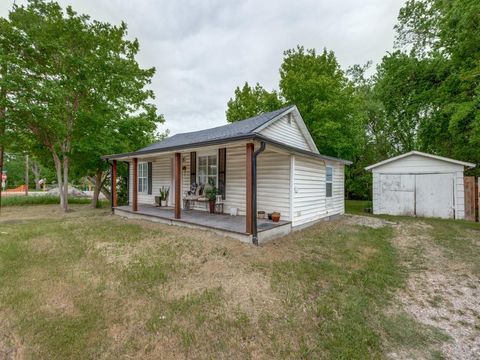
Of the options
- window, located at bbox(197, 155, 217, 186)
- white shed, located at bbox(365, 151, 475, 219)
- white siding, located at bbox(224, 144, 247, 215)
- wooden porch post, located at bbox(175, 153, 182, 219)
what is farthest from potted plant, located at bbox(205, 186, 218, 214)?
white shed, located at bbox(365, 151, 475, 219)

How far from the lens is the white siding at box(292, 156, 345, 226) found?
6.70m

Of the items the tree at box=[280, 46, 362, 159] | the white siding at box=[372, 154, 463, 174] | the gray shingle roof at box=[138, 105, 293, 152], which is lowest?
the white siding at box=[372, 154, 463, 174]

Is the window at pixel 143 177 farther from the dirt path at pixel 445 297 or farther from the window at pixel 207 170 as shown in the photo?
the dirt path at pixel 445 297

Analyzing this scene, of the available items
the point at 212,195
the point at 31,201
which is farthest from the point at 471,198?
the point at 31,201

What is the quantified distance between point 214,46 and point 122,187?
10223 millimetres

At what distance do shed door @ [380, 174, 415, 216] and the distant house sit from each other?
2138 millimetres

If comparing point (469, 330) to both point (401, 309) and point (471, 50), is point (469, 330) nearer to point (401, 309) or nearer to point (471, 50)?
point (401, 309)

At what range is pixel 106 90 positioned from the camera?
10.6 meters

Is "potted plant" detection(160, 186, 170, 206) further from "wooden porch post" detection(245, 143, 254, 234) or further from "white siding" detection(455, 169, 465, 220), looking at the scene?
"white siding" detection(455, 169, 465, 220)

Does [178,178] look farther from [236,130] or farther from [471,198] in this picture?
[471,198]

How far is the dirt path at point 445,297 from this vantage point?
236cm

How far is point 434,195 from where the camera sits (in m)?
9.26

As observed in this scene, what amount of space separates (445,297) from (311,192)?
459cm

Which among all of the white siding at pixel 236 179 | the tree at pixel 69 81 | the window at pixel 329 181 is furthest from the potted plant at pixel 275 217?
the tree at pixel 69 81
